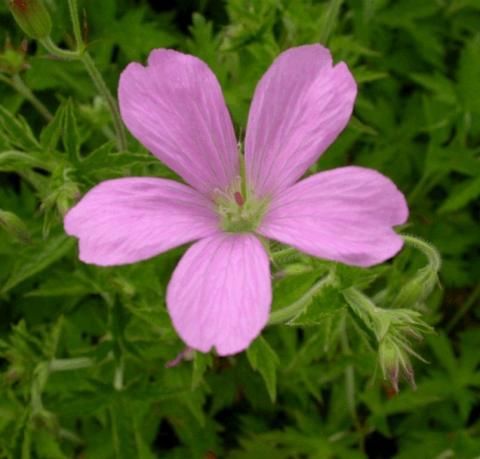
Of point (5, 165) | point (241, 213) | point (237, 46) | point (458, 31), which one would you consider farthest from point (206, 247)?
point (458, 31)

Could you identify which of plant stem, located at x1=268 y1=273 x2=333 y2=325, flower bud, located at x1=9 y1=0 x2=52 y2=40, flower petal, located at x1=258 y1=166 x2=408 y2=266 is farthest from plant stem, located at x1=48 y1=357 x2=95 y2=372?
flower petal, located at x1=258 y1=166 x2=408 y2=266

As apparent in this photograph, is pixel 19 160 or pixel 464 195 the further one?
pixel 464 195

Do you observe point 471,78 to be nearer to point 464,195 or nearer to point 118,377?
point 464,195

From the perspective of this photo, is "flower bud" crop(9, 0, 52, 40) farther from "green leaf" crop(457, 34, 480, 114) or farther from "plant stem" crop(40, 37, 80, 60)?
"green leaf" crop(457, 34, 480, 114)

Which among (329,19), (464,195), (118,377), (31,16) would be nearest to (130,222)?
(31,16)

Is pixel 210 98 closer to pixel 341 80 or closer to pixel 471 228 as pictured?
pixel 341 80

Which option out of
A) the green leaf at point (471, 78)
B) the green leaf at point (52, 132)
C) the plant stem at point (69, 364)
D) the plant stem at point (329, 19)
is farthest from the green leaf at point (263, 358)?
the green leaf at point (471, 78)

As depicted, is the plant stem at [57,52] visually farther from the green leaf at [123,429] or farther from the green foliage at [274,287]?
the green leaf at [123,429]
